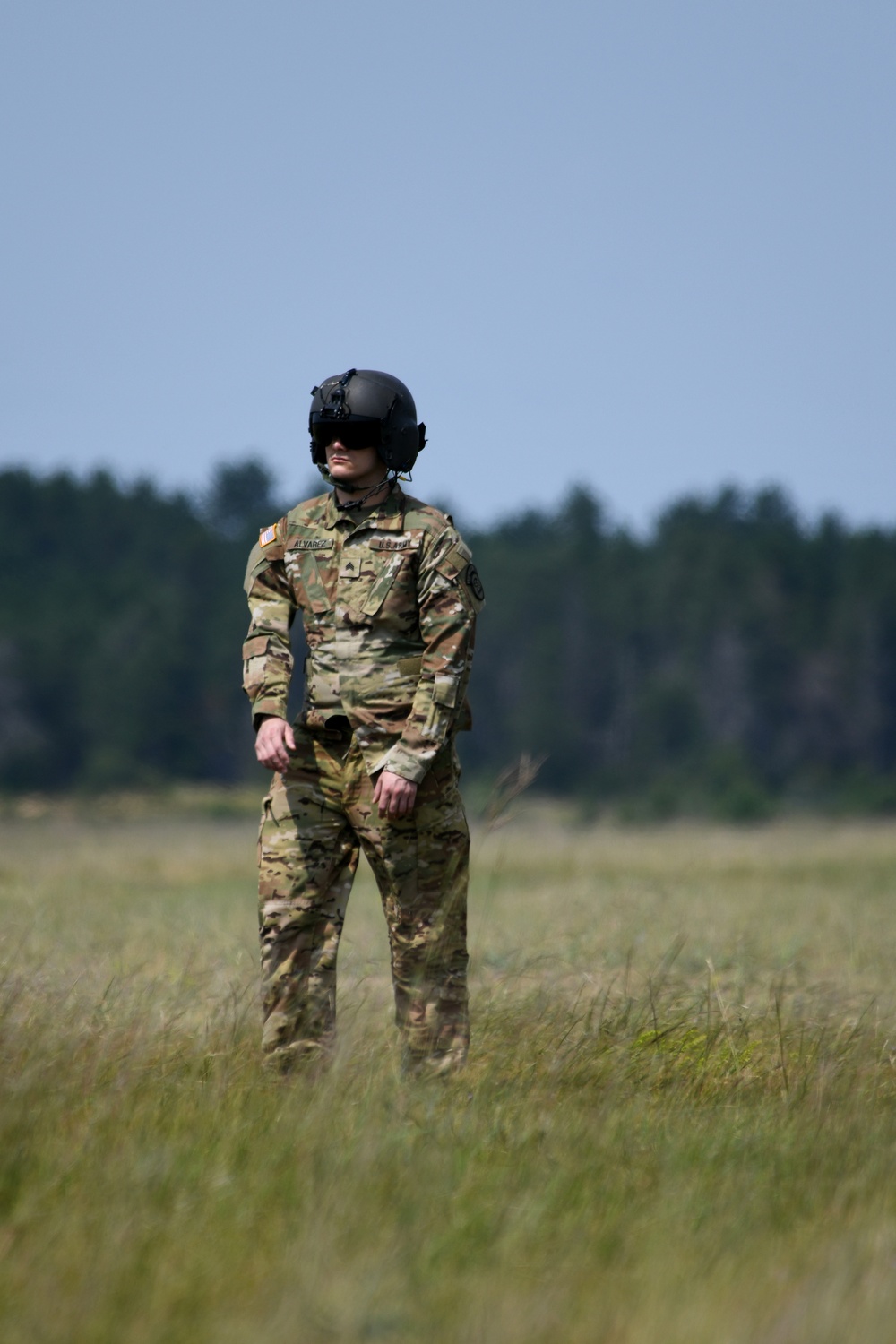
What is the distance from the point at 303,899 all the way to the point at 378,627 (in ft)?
2.84

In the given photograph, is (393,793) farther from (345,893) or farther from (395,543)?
(395,543)

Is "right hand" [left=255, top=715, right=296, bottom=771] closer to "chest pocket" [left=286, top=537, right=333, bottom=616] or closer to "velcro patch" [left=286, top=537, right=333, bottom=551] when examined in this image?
"chest pocket" [left=286, top=537, right=333, bottom=616]

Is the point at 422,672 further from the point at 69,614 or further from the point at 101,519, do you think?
the point at 101,519

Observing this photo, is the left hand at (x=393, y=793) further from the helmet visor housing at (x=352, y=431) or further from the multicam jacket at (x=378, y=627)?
the helmet visor housing at (x=352, y=431)

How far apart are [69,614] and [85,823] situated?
20.4 meters

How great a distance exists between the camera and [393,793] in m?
4.50

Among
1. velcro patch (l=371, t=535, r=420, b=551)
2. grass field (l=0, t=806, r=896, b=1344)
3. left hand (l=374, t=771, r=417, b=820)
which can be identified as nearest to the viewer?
grass field (l=0, t=806, r=896, b=1344)

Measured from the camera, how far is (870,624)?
58469 mm

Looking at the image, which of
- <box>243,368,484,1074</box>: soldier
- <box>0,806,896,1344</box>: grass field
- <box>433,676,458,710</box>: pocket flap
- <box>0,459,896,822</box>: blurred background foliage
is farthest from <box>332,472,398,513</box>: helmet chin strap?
<box>0,459,896,822</box>: blurred background foliage

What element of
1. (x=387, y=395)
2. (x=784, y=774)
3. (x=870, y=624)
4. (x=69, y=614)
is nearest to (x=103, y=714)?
(x=69, y=614)

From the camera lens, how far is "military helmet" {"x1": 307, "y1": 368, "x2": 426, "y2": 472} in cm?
476

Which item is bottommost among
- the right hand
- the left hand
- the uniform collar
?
the left hand

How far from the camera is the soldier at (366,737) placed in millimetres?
4645

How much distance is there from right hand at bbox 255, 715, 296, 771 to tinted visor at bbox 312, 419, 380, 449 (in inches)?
35.6
